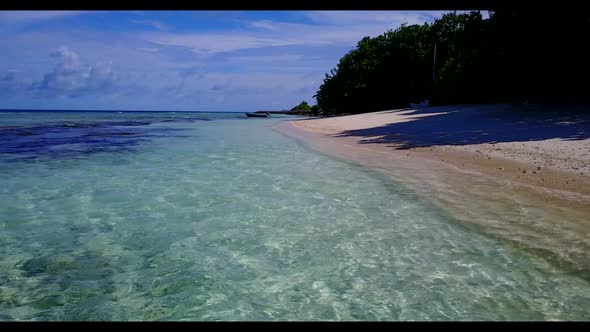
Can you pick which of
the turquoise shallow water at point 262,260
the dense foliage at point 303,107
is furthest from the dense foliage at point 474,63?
the dense foliage at point 303,107

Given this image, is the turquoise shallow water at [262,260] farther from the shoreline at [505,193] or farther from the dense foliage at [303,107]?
the dense foliage at [303,107]

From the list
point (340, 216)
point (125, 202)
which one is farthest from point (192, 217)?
point (340, 216)

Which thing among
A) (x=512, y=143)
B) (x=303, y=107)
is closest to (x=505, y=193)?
(x=512, y=143)

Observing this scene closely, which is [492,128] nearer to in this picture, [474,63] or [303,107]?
[474,63]

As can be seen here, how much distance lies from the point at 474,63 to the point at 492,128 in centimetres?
1388

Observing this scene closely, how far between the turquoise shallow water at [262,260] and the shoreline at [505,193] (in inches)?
18.2

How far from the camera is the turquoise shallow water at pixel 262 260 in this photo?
411cm

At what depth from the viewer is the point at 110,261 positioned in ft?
17.7

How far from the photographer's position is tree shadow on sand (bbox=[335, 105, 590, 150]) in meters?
14.7

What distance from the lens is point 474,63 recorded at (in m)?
29.5
